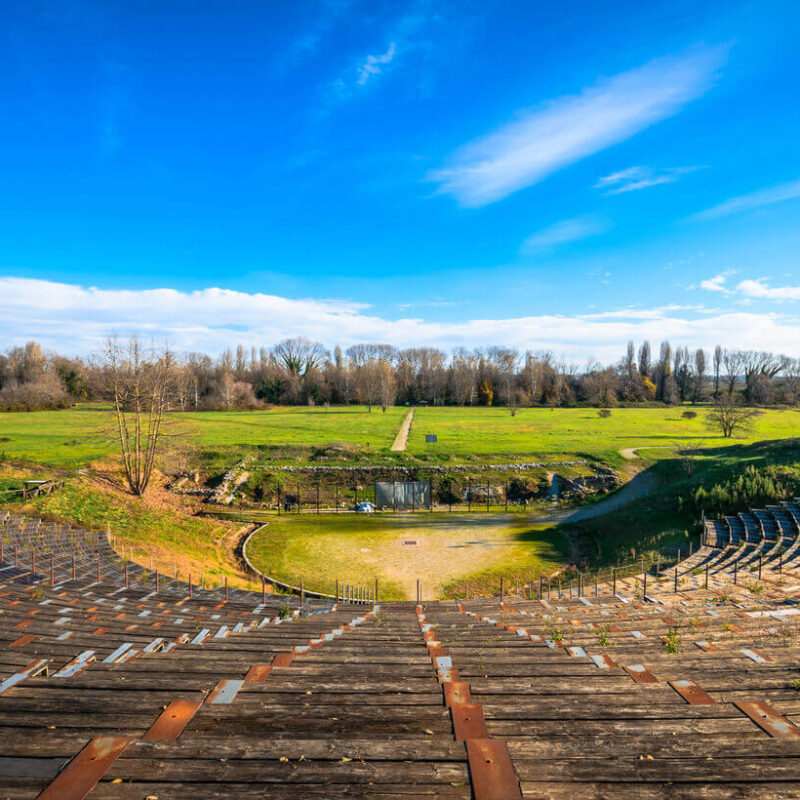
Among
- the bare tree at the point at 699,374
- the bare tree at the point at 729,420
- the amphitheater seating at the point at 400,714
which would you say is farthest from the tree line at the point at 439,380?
the amphitheater seating at the point at 400,714

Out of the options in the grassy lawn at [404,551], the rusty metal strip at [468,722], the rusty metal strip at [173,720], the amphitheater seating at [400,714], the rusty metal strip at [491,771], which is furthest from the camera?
the grassy lawn at [404,551]

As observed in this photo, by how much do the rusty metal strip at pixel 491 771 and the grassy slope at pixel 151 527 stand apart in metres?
21.1

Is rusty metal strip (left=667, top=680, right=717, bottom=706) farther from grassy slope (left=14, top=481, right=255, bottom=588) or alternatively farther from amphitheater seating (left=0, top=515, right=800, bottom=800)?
grassy slope (left=14, top=481, right=255, bottom=588)

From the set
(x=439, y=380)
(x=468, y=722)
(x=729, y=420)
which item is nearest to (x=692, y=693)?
(x=468, y=722)

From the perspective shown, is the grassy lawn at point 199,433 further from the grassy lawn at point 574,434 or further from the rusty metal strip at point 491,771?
the rusty metal strip at point 491,771

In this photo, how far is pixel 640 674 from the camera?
17.6 ft

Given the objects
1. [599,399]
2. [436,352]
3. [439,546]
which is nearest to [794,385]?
[599,399]

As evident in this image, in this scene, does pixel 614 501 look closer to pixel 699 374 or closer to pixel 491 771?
pixel 491 771

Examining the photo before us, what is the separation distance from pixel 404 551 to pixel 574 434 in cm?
4288

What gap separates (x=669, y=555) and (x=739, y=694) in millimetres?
20458

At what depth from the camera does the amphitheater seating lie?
9.67ft

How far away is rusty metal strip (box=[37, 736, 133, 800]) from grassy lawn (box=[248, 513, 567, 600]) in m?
19.0

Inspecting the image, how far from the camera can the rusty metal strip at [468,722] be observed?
11.7ft

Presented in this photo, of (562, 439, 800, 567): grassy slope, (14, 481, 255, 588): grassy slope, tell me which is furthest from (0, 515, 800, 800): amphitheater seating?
(562, 439, 800, 567): grassy slope
